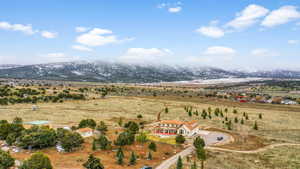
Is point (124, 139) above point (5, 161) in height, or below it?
below

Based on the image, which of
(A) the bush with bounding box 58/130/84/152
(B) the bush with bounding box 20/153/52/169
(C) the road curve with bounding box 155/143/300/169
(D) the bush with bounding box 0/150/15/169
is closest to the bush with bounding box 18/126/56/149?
(A) the bush with bounding box 58/130/84/152

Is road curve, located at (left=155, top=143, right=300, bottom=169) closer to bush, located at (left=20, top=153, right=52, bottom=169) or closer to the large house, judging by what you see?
the large house

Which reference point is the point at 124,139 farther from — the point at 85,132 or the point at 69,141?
the point at 85,132

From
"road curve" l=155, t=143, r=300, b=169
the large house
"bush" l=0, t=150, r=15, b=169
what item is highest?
"bush" l=0, t=150, r=15, b=169

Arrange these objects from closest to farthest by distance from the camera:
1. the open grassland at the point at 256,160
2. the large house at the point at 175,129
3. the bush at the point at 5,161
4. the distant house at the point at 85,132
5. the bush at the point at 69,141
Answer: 1. the bush at the point at 5,161
2. the open grassland at the point at 256,160
3. the bush at the point at 69,141
4. the distant house at the point at 85,132
5. the large house at the point at 175,129

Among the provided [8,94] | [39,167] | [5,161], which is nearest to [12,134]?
[5,161]

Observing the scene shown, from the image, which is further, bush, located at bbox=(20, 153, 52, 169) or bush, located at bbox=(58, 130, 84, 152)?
bush, located at bbox=(58, 130, 84, 152)

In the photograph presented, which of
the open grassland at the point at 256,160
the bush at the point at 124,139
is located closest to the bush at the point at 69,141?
the bush at the point at 124,139

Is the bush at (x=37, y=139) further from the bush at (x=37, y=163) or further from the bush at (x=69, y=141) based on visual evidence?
the bush at (x=37, y=163)

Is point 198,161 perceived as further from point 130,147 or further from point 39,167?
point 39,167

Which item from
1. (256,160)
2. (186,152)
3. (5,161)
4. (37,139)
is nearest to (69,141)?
(37,139)

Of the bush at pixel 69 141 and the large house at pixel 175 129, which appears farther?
the large house at pixel 175 129
